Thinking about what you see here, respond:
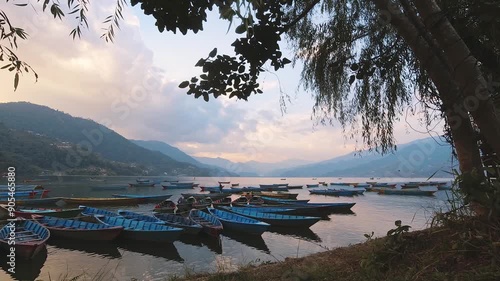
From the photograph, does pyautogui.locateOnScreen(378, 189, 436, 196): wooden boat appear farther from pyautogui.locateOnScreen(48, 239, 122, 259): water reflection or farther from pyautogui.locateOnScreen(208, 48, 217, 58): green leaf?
pyautogui.locateOnScreen(208, 48, 217, 58): green leaf

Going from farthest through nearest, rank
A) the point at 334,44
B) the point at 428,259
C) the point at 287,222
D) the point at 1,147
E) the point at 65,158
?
the point at 65,158 → the point at 1,147 → the point at 287,222 → the point at 334,44 → the point at 428,259

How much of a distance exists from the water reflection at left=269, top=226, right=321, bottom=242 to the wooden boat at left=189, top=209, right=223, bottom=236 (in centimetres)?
431

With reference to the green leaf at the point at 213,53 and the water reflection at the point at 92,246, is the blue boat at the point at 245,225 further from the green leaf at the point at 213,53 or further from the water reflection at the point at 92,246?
the green leaf at the point at 213,53

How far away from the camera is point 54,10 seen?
2.97m

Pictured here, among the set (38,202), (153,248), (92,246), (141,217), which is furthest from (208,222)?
(38,202)

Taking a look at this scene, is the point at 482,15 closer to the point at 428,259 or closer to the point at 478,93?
the point at 478,93

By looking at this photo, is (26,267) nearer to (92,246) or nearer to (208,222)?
(92,246)

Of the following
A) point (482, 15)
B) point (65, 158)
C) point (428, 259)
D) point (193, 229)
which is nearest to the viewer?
point (482, 15)

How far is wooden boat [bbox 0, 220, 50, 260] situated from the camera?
13.3 m

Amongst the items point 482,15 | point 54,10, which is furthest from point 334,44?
point 54,10

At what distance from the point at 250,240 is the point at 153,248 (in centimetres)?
559

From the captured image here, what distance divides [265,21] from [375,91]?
2.75 metres

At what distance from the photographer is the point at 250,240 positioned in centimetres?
1864

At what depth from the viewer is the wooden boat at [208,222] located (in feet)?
59.6
